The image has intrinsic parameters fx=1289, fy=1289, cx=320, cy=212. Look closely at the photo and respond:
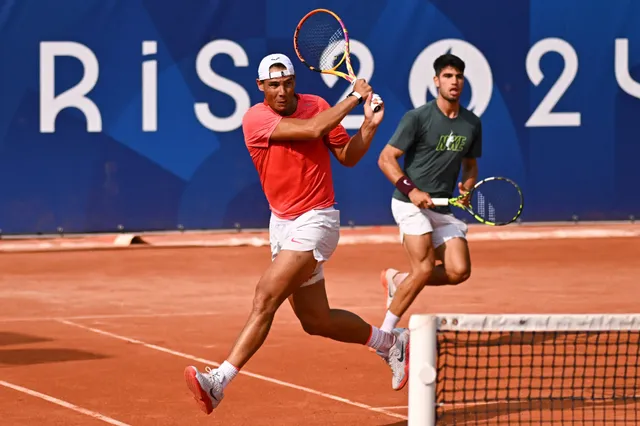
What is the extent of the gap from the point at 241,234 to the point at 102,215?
65.0 inches

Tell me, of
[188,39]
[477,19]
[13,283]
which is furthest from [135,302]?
[477,19]

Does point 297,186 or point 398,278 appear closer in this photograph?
point 297,186

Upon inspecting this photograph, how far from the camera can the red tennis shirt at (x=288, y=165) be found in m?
7.09

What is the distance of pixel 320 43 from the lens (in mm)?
8539

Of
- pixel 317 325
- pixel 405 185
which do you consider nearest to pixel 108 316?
pixel 405 185

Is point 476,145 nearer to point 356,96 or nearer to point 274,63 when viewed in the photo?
point 356,96

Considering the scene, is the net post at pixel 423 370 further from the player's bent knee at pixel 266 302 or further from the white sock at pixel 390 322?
the white sock at pixel 390 322

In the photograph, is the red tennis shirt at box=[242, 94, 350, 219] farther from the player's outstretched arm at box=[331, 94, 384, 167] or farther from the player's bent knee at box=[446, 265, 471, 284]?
the player's bent knee at box=[446, 265, 471, 284]

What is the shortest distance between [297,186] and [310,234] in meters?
0.29

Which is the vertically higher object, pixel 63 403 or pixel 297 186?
pixel 297 186

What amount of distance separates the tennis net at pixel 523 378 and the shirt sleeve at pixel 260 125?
1481 millimetres

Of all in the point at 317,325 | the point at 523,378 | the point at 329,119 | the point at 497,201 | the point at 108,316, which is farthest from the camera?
the point at 108,316

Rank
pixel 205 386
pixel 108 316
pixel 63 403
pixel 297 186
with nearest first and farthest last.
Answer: pixel 205 386
pixel 297 186
pixel 63 403
pixel 108 316

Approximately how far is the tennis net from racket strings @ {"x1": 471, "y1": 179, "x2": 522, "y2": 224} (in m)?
0.88
